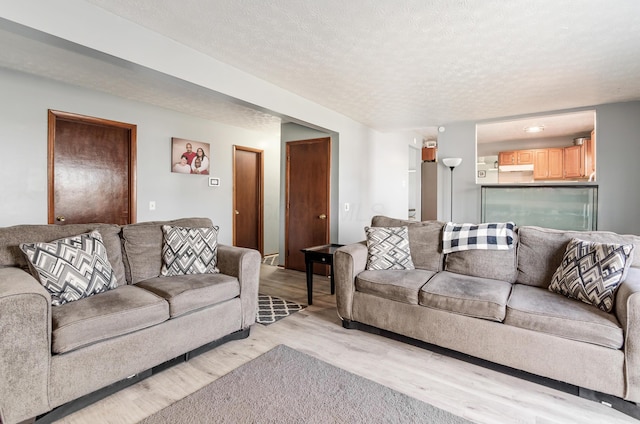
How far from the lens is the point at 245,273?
2650mm

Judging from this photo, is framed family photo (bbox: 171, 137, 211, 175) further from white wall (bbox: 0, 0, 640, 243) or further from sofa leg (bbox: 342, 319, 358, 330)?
sofa leg (bbox: 342, 319, 358, 330)

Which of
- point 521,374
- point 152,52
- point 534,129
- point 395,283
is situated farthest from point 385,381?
point 534,129

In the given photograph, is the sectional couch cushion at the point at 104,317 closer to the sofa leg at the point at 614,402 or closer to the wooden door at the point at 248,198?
the sofa leg at the point at 614,402

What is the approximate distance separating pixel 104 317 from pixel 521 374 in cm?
260

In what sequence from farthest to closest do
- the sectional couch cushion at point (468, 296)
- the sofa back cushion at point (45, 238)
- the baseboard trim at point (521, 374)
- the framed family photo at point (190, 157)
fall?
the framed family photo at point (190, 157) < the sectional couch cushion at point (468, 296) < the sofa back cushion at point (45, 238) < the baseboard trim at point (521, 374)

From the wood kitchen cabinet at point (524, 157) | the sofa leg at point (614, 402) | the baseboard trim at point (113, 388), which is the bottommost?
the sofa leg at point (614, 402)

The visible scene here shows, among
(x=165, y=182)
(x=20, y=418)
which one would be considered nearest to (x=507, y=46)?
(x=20, y=418)

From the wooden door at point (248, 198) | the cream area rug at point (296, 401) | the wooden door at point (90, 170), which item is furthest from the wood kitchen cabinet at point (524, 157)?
the wooden door at point (90, 170)

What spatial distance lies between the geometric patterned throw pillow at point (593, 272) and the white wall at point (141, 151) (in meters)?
4.31

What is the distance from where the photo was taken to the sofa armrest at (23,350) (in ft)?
4.94

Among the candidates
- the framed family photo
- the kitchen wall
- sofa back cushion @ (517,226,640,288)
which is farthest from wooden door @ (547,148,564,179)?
the framed family photo

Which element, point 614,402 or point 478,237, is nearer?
point 614,402

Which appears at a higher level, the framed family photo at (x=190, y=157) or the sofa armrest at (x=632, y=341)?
the framed family photo at (x=190, y=157)

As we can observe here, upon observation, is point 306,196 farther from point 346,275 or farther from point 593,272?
point 593,272
